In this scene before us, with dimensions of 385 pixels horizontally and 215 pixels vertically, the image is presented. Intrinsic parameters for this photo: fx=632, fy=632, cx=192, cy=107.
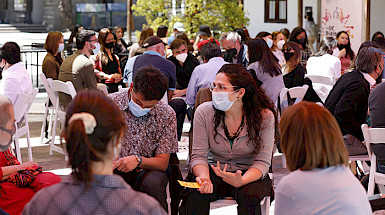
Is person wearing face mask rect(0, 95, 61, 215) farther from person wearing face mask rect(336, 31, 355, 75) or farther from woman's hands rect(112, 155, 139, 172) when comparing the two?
person wearing face mask rect(336, 31, 355, 75)

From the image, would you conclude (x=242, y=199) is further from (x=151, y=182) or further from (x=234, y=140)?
(x=151, y=182)

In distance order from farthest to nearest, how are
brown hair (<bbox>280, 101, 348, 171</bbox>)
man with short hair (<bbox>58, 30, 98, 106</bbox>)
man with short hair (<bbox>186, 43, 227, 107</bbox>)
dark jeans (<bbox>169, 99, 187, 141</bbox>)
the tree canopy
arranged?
1. the tree canopy
2. dark jeans (<bbox>169, 99, 187, 141</bbox>)
3. man with short hair (<bbox>58, 30, 98, 106</bbox>)
4. man with short hair (<bbox>186, 43, 227, 107</bbox>)
5. brown hair (<bbox>280, 101, 348, 171</bbox>)

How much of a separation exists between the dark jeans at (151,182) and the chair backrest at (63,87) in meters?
2.54

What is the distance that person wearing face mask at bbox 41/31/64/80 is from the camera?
789 centimetres

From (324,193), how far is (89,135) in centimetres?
95

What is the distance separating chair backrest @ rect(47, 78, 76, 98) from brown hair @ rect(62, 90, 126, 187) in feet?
14.6

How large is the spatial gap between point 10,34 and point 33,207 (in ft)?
107

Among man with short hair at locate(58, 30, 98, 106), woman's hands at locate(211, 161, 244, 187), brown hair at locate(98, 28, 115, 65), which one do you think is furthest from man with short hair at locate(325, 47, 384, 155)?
brown hair at locate(98, 28, 115, 65)

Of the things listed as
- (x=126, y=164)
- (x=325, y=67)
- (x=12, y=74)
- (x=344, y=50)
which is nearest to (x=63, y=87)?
(x=12, y=74)

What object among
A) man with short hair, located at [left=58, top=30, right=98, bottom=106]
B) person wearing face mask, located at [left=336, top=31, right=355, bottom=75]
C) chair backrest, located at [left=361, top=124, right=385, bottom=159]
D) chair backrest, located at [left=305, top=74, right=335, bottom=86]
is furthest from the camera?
person wearing face mask, located at [left=336, top=31, right=355, bottom=75]

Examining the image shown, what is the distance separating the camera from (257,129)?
13.3ft

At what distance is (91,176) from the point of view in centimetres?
214

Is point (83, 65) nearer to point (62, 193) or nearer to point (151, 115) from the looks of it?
point (151, 115)

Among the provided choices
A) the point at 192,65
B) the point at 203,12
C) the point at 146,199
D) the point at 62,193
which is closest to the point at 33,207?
the point at 62,193
